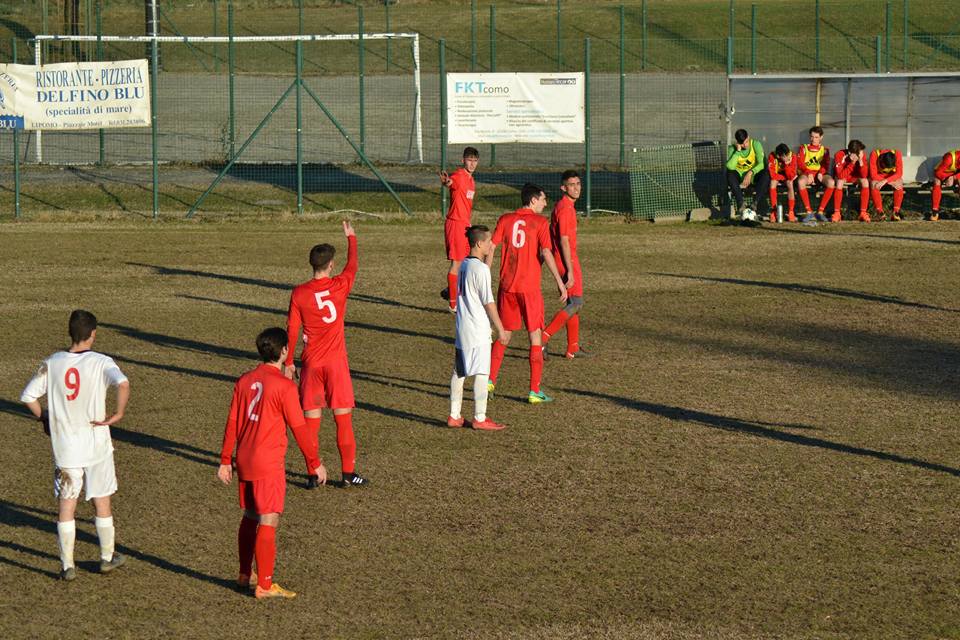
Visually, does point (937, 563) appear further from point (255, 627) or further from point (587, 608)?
point (255, 627)

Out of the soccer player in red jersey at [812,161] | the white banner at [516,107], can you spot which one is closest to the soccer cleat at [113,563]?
the white banner at [516,107]

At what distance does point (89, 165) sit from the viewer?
33.2 m

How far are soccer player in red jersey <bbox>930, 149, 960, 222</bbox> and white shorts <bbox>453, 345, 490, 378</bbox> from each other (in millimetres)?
17168

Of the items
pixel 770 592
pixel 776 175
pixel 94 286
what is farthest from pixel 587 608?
pixel 776 175

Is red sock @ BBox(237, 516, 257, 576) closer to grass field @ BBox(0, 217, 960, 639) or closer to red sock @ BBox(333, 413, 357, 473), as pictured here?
grass field @ BBox(0, 217, 960, 639)

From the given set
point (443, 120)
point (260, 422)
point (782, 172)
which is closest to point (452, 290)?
point (260, 422)

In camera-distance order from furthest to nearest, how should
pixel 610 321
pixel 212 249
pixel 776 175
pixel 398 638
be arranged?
1. pixel 776 175
2. pixel 212 249
3. pixel 610 321
4. pixel 398 638

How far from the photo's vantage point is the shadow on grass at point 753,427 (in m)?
10.8

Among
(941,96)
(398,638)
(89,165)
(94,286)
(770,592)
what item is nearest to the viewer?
(398,638)

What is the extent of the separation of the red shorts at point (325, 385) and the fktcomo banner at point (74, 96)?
1827 centimetres

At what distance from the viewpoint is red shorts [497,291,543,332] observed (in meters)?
12.8

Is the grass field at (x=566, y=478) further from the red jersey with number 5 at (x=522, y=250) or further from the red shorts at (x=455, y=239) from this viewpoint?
the red jersey with number 5 at (x=522, y=250)

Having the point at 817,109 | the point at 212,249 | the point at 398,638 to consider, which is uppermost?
the point at 817,109

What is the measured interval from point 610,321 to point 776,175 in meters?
10.3
